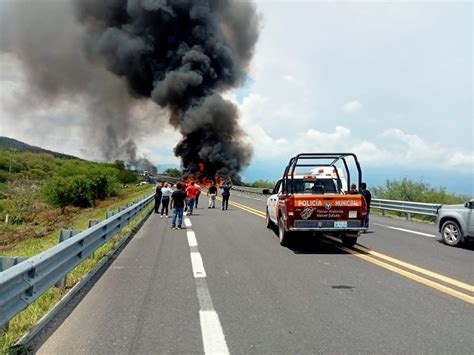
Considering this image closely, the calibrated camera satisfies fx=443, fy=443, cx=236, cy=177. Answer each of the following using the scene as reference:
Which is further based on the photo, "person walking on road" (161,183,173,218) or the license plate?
"person walking on road" (161,183,173,218)

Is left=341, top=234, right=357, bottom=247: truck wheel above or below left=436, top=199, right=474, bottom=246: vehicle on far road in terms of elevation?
below

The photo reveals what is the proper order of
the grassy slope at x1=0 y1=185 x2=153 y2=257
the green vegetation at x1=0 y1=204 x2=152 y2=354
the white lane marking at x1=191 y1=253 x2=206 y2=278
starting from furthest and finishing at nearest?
the grassy slope at x1=0 y1=185 x2=153 y2=257
the white lane marking at x1=191 y1=253 x2=206 y2=278
the green vegetation at x1=0 y1=204 x2=152 y2=354

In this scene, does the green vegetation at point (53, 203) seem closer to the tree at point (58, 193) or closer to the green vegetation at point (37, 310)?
the tree at point (58, 193)

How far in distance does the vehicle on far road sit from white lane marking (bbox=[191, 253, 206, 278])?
20.7 ft

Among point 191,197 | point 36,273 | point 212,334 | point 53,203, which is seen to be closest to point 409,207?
point 191,197

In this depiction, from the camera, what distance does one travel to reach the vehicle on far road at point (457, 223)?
10.5 metres

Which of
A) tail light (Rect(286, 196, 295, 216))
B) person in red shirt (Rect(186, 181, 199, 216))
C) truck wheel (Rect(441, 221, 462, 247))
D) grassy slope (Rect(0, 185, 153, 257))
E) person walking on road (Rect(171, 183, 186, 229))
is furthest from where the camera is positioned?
person in red shirt (Rect(186, 181, 199, 216))

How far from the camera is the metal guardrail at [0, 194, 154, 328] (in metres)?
3.99

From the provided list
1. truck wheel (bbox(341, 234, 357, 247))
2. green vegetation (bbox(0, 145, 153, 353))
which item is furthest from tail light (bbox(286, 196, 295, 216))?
green vegetation (bbox(0, 145, 153, 353))

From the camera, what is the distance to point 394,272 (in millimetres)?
7340

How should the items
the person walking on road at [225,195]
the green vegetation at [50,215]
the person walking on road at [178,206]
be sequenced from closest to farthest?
the green vegetation at [50,215] < the person walking on road at [178,206] < the person walking on road at [225,195]

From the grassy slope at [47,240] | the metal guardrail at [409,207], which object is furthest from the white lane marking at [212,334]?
the metal guardrail at [409,207]

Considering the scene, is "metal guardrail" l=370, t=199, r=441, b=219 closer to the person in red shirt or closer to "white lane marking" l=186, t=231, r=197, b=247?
the person in red shirt

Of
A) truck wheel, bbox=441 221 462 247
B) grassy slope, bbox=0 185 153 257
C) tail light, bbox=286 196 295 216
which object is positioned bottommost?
grassy slope, bbox=0 185 153 257
